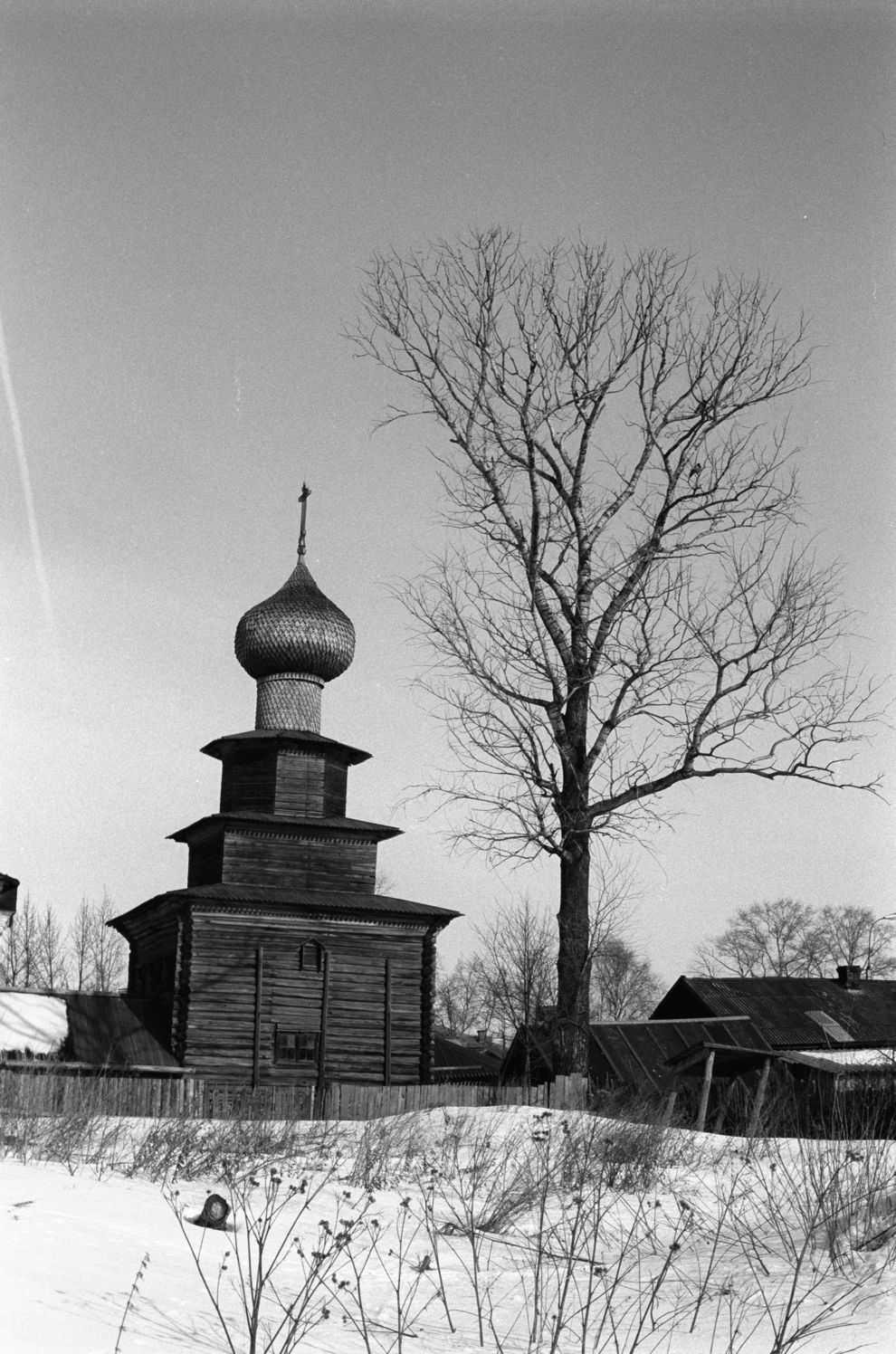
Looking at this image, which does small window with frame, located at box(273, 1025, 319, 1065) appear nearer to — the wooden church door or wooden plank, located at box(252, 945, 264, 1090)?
the wooden church door

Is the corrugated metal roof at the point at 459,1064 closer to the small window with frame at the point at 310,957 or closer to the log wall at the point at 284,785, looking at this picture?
the small window with frame at the point at 310,957

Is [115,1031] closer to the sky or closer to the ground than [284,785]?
closer to the ground

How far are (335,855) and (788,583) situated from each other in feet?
54.1

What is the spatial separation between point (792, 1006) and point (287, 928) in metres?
15.2

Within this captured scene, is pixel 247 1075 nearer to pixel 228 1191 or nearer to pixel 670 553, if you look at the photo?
pixel 670 553

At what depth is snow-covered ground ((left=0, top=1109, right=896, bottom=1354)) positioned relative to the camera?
463cm

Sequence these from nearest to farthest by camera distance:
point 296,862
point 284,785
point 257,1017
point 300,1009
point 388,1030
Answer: point 257,1017, point 300,1009, point 388,1030, point 296,862, point 284,785

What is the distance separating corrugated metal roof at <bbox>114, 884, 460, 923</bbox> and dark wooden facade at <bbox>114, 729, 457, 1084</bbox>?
0.13 feet

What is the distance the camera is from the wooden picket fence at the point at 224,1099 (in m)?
12.1

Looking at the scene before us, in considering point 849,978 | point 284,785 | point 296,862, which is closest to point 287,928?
point 296,862

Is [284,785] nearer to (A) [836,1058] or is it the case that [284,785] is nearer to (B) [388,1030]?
(B) [388,1030]

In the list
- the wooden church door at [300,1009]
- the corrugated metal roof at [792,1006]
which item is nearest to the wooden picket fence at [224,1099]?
the wooden church door at [300,1009]

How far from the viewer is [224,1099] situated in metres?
15.4

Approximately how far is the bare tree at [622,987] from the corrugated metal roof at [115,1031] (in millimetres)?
38989
